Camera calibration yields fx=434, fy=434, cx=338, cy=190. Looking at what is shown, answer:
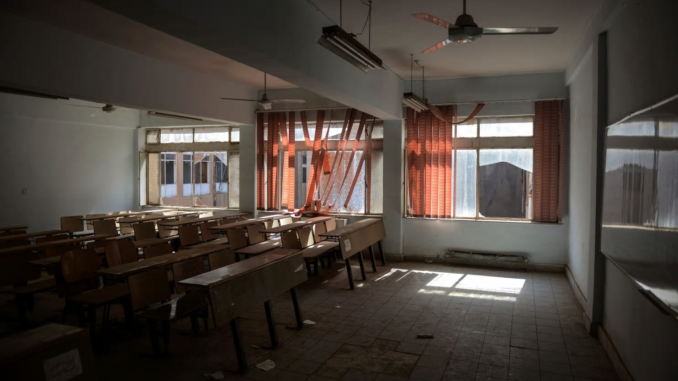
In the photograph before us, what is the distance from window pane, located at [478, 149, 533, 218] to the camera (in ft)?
25.5

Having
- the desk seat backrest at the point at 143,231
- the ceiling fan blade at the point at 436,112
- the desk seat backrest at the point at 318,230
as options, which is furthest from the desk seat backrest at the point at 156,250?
the ceiling fan blade at the point at 436,112

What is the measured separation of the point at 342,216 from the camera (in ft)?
28.9

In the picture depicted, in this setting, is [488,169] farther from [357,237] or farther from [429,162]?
[357,237]

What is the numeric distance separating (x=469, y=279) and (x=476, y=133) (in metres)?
2.75

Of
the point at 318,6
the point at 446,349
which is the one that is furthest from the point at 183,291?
the point at 318,6

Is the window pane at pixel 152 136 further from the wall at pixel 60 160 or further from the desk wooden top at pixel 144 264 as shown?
the desk wooden top at pixel 144 264

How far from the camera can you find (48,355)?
6.96 feet

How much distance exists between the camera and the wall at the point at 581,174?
505cm

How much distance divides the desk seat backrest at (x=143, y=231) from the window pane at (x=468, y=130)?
5.66 meters

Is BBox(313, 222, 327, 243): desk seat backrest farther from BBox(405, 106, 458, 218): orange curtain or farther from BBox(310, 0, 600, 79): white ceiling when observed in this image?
BBox(310, 0, 600, 79): white ceiling

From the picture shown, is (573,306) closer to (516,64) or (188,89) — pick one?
(516,64)

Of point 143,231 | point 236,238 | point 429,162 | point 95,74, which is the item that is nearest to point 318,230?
point 236,238

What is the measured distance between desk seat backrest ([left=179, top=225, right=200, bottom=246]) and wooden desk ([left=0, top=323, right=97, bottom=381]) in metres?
4.52

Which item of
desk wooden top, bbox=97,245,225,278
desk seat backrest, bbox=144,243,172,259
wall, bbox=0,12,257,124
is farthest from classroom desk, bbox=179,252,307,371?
wall, bbox=0,12,257,124
